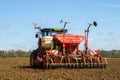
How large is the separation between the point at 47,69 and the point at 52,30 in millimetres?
3323

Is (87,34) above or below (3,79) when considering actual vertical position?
above

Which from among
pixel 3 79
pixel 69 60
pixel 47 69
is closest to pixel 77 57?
pixel 69 60

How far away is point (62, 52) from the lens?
21500 mm

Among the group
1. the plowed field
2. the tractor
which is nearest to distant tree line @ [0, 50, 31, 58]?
the tractor

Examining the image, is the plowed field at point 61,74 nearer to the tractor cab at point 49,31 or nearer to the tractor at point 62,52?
the tractor at point 62,52

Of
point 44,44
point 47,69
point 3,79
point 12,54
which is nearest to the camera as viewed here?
point 3,79

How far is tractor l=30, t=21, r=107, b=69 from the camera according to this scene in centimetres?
2000

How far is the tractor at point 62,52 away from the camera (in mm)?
20000

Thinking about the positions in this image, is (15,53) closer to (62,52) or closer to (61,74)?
(62,52)

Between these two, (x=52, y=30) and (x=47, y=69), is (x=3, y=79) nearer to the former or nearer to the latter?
(x=47, y=69)

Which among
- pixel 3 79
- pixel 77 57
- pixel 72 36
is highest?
pixel 72 36

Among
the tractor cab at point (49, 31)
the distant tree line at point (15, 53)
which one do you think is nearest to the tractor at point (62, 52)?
the tractor cab at point (49, 31)

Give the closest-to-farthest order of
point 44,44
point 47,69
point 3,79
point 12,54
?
point 3,79 → point 47,69 → point 44,44 → point 12,54

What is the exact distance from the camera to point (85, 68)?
20.7m
